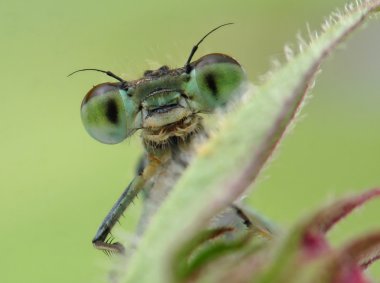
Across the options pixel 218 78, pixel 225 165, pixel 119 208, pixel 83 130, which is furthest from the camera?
pixel 83 130

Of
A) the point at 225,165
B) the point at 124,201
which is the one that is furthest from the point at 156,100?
the point at 225,165

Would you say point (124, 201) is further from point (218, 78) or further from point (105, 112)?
point (218, 78)

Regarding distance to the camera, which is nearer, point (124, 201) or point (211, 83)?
point (211, 83)

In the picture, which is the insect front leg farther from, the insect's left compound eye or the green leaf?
the green leaf

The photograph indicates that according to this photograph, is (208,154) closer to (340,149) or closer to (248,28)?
(340,149)

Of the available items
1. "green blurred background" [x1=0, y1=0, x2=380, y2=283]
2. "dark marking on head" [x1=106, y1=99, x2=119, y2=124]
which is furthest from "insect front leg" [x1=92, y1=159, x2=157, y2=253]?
"green blurred background" [x1=0, y1=0, x2=380, y2=283]

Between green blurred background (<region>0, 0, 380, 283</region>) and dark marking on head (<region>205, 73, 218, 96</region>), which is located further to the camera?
green blurred background (<region>0, 0, 380, 283</region>)
